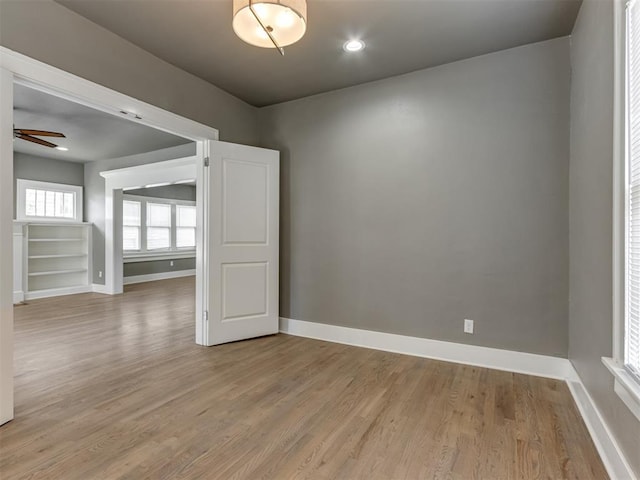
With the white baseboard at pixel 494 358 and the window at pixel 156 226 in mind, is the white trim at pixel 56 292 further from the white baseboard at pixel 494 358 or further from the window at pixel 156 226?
the white baseboard at pixel 494 358

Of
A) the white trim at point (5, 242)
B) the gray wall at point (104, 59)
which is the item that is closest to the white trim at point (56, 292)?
the white trim at point (5, 242)

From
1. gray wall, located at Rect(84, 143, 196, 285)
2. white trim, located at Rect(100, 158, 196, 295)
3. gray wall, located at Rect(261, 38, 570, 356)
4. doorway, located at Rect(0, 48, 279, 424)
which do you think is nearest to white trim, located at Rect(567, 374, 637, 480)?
gray wall, located at Rect(261, 38, 570, 356)

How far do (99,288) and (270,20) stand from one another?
688 centimetres

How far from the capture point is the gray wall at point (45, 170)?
6.15 meters

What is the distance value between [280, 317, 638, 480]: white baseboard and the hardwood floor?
0.08 metres

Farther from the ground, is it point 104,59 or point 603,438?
point 104,59

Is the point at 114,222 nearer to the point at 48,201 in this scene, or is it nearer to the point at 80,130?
the point at 48,201

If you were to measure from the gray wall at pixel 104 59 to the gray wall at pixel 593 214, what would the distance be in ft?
10.3

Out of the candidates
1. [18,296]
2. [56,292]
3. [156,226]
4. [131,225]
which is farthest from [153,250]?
[18,296]

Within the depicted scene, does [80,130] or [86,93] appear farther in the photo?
[80,130]

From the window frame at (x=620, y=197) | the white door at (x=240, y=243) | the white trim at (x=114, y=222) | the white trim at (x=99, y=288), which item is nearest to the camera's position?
the window frame at (x=620, y=197)

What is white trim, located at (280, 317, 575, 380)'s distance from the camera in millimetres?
2690

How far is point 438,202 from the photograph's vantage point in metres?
3.11

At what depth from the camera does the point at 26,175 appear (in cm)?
623
